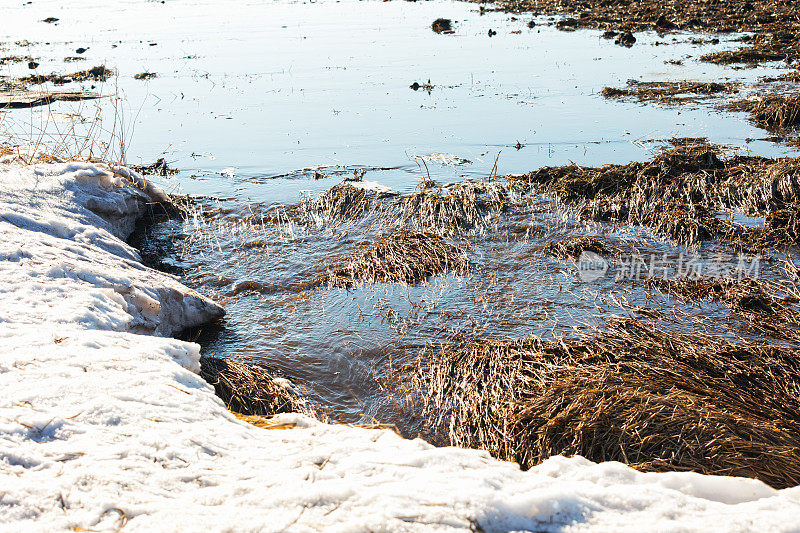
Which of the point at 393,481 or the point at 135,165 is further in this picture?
the point at 135,165

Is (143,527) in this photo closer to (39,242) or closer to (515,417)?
(515,417)

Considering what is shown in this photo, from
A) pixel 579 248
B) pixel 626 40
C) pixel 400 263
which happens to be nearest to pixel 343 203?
pixel 400 263

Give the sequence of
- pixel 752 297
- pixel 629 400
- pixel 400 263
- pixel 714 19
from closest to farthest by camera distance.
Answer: pixel 629 400 < pixel 752 297 < pixel 400 263 < pixel 714 19

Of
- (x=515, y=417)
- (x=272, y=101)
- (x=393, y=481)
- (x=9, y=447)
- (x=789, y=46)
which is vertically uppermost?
(x=789, y=46)

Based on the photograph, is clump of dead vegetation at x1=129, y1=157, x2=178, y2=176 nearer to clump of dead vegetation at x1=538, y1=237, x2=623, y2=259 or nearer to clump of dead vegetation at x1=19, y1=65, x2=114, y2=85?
clump of dead vegetation at x1=538, y1=237, x2=623, y2=259

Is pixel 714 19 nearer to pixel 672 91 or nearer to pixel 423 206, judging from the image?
pixel 672 91

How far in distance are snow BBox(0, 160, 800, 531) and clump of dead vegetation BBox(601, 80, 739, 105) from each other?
13.3 m

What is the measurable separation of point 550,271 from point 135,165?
8.46 meters

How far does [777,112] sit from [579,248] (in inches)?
291

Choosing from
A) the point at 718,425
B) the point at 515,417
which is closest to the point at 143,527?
the point at 515,417

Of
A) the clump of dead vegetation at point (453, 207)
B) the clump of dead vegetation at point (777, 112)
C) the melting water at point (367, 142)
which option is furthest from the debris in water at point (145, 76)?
the clump of dead vegetation at point (777, 112)

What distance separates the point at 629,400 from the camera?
4004mm

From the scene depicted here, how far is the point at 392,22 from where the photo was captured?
31578 millimetres

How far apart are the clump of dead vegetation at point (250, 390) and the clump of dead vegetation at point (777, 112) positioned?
11.1m
